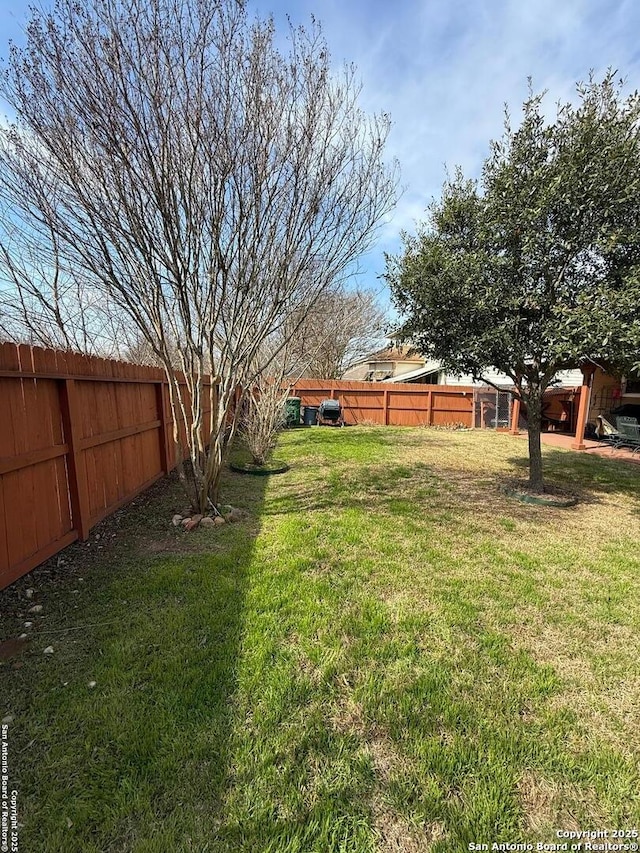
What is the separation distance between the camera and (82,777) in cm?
149

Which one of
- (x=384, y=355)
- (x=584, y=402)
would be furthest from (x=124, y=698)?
(x=384, y=355)

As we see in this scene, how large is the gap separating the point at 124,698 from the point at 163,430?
14.6 ft

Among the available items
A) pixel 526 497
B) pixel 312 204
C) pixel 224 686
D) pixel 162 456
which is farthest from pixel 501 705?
pixel 162 456

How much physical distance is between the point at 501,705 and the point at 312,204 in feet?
14.5

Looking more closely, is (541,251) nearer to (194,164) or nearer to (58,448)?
(194,164)

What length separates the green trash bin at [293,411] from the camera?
1359 cm

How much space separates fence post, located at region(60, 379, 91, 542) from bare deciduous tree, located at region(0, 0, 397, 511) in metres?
0.94

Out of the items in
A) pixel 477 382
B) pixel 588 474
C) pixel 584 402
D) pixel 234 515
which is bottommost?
pixel 588 474

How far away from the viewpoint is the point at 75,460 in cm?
336

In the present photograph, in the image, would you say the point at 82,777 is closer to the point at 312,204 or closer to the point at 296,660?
the point at 296,660

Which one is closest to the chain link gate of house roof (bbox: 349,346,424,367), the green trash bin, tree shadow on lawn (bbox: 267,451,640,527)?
house roof (bbox: 349,346,424,367)

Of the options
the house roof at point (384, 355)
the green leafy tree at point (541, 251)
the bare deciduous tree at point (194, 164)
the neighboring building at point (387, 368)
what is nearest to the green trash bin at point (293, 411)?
the house roof at point (384, 355)

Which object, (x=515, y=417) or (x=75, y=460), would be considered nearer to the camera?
(x=75, y=460)

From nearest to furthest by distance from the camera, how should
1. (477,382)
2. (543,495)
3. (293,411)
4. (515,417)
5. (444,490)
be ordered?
(543,495) → (444,490) → (477,382) → (515,417) → (293,411)
